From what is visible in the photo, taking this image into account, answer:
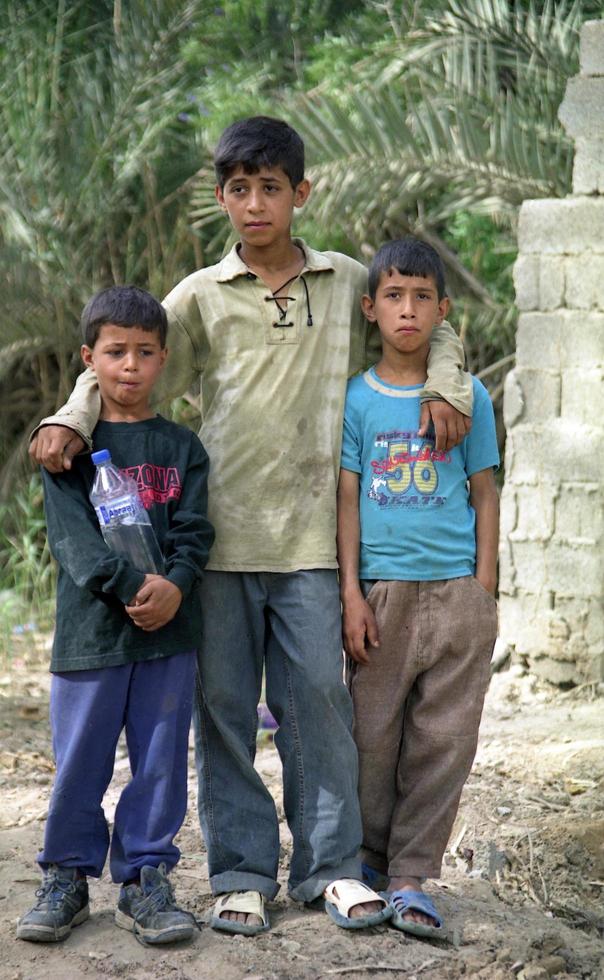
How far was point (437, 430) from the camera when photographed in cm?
285

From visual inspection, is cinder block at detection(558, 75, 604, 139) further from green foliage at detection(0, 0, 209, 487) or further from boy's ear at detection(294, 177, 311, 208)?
boy's ear at detection(294, 177, 311, 208)

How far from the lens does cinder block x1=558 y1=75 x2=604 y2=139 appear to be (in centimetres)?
500

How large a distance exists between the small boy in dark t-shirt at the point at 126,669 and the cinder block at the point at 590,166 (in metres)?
2.79

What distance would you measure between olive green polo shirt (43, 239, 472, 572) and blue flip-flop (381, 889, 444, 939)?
0.78 meters

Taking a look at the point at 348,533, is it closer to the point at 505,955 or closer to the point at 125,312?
the point at 125,312

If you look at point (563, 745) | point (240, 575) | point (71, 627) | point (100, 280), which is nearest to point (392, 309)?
point (240, 575)

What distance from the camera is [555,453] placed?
5.14 m

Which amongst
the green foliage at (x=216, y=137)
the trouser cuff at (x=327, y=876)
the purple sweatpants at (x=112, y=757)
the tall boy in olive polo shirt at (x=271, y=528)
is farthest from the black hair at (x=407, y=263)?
the green foliage at (x=216, y=137)

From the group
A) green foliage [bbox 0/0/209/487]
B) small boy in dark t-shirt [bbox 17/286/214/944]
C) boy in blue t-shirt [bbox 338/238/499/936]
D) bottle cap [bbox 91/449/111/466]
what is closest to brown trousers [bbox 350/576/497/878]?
boy in blue t-shirt [bbox 338/238/499/936]

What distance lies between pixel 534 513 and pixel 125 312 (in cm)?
283

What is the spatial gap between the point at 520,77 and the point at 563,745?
10.9 ft

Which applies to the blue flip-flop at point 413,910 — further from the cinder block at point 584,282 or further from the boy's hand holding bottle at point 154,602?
the cinder block at point 584,282

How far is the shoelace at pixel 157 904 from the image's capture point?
2.76m

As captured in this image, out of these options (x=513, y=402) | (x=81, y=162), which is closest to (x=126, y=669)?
(x=513, y=402)
